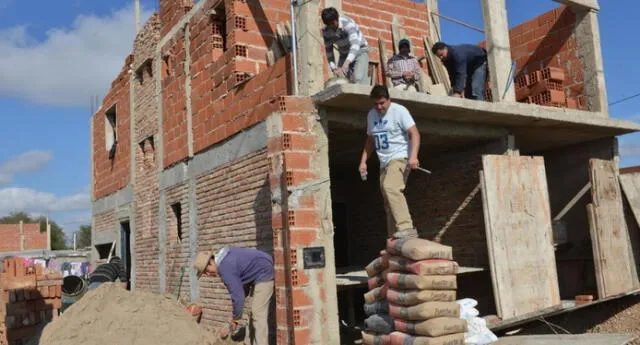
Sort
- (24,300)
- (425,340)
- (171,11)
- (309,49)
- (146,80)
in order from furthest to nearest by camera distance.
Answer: (146,80) → (171,11) → (24,300) → (309,49) → (425,340)

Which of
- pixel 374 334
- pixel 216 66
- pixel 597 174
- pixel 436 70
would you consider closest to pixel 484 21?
pixel 436 70

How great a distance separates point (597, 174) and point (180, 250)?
6.74 m

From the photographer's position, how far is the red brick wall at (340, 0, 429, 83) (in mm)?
8906

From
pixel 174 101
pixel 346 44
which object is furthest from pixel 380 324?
pixel 174 101

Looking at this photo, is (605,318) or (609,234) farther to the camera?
(605,318)

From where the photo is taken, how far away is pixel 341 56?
23.7ft

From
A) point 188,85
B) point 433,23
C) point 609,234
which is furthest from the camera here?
point 433,23

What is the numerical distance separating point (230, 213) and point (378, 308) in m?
3.01

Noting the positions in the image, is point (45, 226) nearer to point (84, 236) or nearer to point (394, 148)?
point (84, 236)

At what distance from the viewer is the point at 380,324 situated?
587cm

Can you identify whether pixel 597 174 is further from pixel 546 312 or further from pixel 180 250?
pixel 180 250

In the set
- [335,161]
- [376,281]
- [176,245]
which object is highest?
[335,161]

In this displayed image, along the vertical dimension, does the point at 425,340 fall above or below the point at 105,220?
below

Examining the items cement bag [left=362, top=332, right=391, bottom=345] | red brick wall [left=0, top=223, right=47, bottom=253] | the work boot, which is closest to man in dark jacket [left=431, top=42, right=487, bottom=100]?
the work boot
